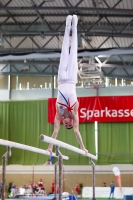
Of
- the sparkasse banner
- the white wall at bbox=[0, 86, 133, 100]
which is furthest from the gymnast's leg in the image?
the white wall at bbox=[0, 86, 133, 100]

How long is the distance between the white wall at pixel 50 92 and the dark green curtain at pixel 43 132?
1122mm

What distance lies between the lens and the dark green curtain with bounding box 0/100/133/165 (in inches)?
863

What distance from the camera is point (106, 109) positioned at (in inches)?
890

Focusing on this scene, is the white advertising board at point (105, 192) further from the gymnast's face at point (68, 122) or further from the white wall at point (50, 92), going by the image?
the gymnast's face at point (68, 122)

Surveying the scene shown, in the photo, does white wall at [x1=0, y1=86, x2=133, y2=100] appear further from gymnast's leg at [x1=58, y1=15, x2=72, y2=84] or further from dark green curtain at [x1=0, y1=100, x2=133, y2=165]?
gymnast's leg at [x1=58, y1=15, x2=72, y2=84]

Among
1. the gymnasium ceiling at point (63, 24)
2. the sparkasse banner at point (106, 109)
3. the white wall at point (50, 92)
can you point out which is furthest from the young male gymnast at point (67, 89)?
the white wall at point (50, 92)

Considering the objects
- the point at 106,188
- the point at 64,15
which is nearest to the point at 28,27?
→ the point at 64,15

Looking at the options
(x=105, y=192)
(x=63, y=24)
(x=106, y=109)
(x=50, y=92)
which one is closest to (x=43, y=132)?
(x=50, y=92)

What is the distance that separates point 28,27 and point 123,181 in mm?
11251

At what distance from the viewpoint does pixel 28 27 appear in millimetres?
18047

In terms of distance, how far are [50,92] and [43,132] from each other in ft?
11.2

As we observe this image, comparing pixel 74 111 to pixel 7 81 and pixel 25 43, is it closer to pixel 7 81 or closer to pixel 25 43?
pixel 25 43

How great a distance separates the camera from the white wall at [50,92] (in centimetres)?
2430

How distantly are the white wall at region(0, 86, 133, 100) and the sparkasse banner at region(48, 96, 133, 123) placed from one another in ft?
5.73
